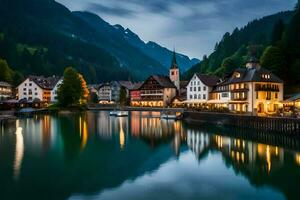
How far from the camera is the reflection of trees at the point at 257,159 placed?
1092 inches

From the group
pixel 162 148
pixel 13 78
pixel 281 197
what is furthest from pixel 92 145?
pixel 13 78

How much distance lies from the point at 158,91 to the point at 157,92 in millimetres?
753

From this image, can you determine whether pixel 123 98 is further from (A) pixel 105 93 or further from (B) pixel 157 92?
(A) pixel 105 93

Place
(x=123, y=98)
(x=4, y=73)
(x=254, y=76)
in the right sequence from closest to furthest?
(x=254, y=76), (x=4, y=73), (x=123, y=98)

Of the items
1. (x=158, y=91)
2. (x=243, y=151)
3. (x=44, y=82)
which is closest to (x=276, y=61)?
(x=243, y=151)

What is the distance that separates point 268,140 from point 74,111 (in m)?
80.9

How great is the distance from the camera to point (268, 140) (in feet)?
158

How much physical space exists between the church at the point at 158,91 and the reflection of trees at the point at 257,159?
85.6 metres

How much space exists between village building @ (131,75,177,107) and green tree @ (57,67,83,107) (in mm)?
33730

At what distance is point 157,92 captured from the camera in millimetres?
140625

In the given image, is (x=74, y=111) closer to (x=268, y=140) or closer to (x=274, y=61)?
(x=274, y=61)

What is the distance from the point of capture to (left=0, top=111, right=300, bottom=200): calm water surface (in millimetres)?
24797

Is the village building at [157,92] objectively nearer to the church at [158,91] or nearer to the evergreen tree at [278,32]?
the church at [158,91]

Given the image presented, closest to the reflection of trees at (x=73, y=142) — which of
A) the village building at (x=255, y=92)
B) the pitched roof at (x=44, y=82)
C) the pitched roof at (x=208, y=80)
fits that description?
the village building at (x=255, y=92)
